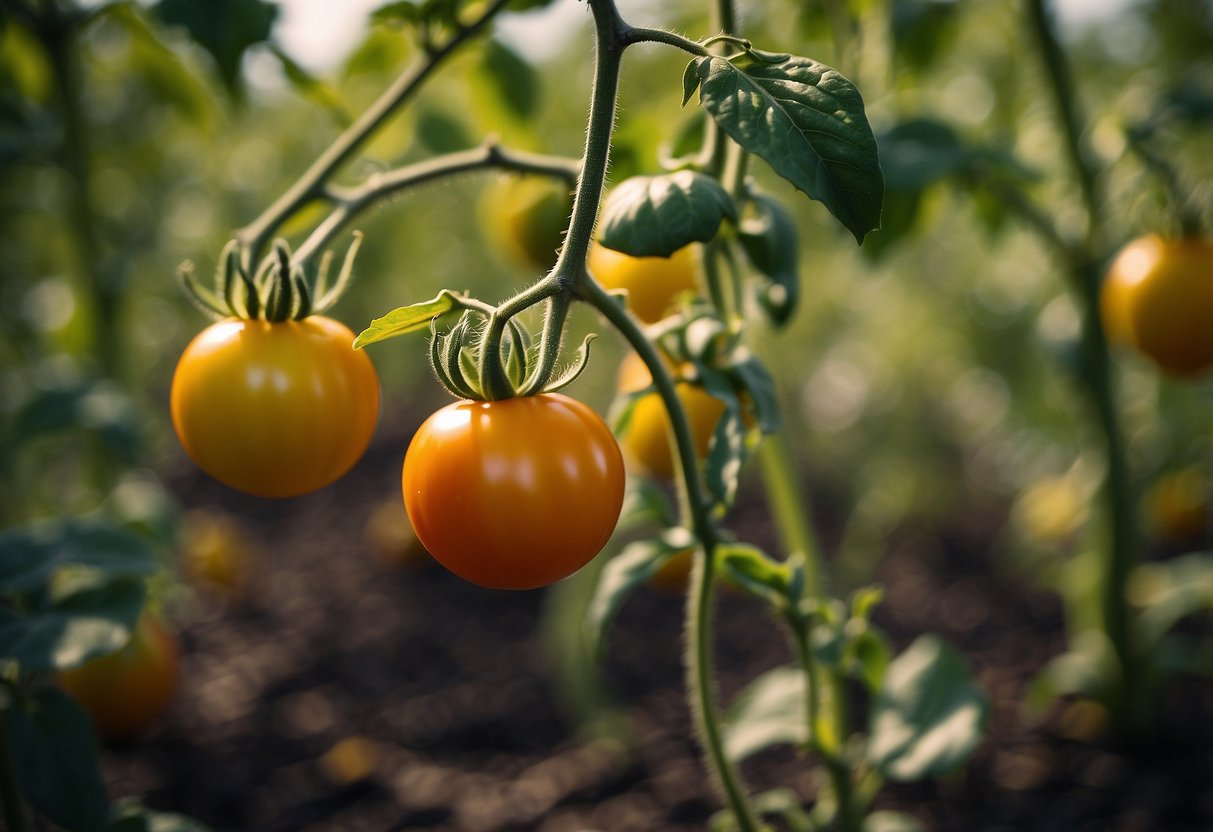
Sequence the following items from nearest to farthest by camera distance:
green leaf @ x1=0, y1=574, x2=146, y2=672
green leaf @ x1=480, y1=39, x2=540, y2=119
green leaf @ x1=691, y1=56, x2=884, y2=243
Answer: green leaf @ x1=691, y1=56, x2=884, y2=243 → green leaf @ x1=0, y1=574, x2=146, y2=672 → green leaf @ x1=480, y1=39, x2=540, y2=119

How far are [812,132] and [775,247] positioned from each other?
0.18 meters

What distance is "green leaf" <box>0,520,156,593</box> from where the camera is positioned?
78 centimetres

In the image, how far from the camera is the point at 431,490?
51cm

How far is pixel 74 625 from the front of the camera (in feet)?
2.52

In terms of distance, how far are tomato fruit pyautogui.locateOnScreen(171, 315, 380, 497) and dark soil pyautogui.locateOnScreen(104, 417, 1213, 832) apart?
31.1 inches

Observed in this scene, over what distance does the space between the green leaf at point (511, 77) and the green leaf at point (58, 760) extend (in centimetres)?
67

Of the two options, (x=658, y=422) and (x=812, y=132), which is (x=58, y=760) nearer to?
(x=658, y=422)

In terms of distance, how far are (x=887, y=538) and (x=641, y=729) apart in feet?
2.91

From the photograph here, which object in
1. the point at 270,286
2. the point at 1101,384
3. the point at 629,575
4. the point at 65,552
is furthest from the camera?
the point at 1101,384

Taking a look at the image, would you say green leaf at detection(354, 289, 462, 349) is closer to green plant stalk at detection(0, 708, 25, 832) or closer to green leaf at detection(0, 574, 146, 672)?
green leaf at detection(0, 574, 146, 672)

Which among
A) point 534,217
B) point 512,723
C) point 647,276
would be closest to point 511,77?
point 534,217

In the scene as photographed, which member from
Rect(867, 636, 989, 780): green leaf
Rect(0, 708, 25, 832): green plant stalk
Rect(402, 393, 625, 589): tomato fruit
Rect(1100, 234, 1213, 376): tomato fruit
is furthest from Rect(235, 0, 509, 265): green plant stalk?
Rect(1100, 234, 1213, 376): tomato fruit

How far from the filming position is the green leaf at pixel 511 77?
3.05ft

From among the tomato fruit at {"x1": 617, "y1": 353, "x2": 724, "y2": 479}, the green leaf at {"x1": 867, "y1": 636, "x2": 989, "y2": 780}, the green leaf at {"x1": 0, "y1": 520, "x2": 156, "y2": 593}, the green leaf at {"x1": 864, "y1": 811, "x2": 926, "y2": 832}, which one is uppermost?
the tomato fruit at {"x1": 617, "y1": 353, "x2": 724, "y2": 479}
